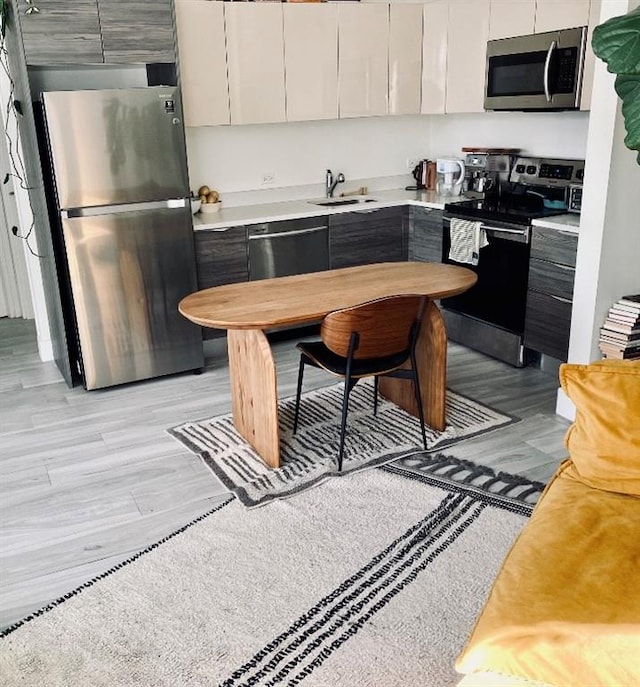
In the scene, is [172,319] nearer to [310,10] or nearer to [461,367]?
[461,367]

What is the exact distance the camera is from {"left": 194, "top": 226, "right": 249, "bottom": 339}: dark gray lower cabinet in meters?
4.30

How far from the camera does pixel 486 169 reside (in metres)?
4.92

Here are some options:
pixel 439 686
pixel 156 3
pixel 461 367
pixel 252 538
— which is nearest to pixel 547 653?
pixel 439 686

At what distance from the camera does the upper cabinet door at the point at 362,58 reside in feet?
15.4

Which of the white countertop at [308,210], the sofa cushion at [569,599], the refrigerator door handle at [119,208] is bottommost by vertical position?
the sofa cushion at [569,599]

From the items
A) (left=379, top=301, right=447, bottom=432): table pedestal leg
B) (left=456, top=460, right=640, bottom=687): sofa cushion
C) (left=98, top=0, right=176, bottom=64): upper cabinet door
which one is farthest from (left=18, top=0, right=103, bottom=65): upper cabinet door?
(left=456, top=460, right=640, bottom=687): sofa cushion

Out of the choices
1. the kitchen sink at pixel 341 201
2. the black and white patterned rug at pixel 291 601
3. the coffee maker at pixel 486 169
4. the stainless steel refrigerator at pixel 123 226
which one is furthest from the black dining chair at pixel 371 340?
the coffee maker at pixel 486 169

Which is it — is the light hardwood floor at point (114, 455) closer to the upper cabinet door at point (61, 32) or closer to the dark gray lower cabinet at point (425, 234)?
the dark gray lower cabinet at point (425, 234)

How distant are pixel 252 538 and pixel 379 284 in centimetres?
131

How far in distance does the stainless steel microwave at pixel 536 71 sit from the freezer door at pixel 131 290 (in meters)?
2.14

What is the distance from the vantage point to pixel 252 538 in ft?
8.74

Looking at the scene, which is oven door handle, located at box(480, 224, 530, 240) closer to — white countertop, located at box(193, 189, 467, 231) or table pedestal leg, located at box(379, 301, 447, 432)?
white countertop, located at box(193, 189, 467, 231)

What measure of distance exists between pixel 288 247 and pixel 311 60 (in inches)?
49.7

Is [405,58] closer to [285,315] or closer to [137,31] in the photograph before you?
[137,31]
